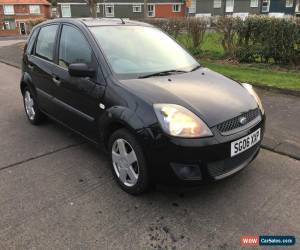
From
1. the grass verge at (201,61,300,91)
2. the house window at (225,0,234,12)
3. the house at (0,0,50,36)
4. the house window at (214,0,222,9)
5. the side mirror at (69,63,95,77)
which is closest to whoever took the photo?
the side mirror at (69,63,95,77)

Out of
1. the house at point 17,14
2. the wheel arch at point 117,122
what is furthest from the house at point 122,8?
the wheel arch at point 117,122

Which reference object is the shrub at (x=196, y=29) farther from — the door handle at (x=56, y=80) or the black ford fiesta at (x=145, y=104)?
the door handle at (x=56, y=80)

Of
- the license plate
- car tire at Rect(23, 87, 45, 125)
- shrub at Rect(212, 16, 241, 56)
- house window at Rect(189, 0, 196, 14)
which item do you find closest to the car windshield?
the license plate

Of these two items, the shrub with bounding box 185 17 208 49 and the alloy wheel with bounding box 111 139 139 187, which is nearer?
the alloy wheel with bounding box 111 139 139 187

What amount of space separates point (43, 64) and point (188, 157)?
114 inches

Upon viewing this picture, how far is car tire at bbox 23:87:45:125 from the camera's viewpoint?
5.25 metres

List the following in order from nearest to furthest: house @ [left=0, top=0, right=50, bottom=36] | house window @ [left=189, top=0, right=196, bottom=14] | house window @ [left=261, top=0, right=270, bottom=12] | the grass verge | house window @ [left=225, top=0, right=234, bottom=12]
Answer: the grass verge < house window @ [left=261, top=0, right=270, bottom=12] < house window @ [left=225, top=0, right=234, bottom=12] < house window @ [left=189, top=0, right=196, bottom=14] < house @ [left=0, top=0, right=50, bottom=36]

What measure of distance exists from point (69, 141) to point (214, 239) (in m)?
2.77

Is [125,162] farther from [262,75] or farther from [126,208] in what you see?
[262,75]

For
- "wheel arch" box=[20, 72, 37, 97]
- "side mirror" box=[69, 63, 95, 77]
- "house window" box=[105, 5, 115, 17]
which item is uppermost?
"house window" box=[105, 5, 115, 17]

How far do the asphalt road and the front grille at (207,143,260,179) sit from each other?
0.28m

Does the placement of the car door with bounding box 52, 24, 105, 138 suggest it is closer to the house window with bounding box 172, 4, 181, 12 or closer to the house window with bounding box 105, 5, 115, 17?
the house window with bounding box 105, 5, 115, 17

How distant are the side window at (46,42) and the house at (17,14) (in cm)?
5356

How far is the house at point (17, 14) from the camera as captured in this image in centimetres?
5397
